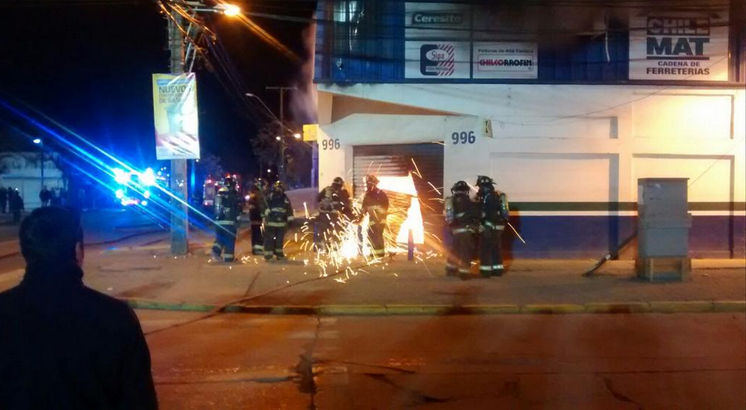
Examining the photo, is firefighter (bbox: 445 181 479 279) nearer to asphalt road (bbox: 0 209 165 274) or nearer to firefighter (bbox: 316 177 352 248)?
firefighter (bbox: 316 177 352 248)

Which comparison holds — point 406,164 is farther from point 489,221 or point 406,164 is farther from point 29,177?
point 29,177

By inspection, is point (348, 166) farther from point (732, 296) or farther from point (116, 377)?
point (116, 377)

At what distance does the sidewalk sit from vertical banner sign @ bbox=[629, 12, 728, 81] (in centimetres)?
402

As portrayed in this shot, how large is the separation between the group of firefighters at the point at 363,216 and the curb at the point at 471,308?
2.68 meters

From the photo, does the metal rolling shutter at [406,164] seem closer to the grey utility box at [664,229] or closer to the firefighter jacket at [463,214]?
the firefighter jacket at [463,214]

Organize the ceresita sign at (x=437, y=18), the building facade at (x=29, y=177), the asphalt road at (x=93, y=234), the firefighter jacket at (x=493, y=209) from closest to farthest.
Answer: the firefighter jacket at (x=493, y=209) < the ceresita sign at (x=437, y=18) < the asphalt road at (x=93, y=234) < the building facade at (x=29, y=177)

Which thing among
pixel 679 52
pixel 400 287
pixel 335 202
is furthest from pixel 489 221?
pixel 679 52

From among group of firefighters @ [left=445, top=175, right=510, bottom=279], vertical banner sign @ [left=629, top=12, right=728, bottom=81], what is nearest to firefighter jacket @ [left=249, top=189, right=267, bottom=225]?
group of firefighters @ [left=445, top=175, right=510, bottom=279]

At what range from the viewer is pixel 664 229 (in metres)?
14.7

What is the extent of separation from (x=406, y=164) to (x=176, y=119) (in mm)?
5307

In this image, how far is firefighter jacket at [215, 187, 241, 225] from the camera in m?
17.0

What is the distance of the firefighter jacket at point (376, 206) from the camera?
57.3ft

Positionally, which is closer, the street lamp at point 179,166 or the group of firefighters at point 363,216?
the group of firefighters at point 363,216

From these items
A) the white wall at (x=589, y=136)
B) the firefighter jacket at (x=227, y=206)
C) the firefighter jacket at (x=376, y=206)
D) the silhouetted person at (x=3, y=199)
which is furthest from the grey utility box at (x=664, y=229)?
the silhouetted person at (x=3, y=199)
